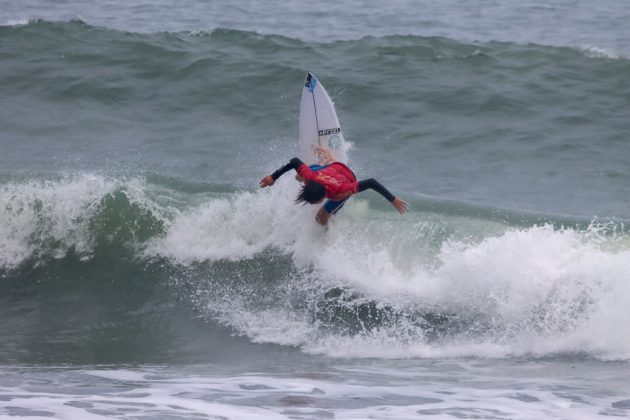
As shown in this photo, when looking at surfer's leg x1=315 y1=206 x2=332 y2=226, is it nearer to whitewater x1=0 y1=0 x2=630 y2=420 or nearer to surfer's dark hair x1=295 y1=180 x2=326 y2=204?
whitewater x1=0 y1=0 x2=630 y2=420

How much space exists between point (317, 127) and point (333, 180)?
1.41 metres

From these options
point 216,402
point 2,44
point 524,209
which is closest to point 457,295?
point 524,209

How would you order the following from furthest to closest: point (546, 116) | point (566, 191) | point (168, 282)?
point (546, 116), point (566, 191), point (168, 282)

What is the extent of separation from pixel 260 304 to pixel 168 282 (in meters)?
1.14

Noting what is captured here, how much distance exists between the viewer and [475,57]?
625 inches

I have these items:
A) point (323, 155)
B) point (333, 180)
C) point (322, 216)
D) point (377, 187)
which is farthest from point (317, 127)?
point (377, 187)

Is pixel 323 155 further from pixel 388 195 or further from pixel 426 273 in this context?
pixel 426 273

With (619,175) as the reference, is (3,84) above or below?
above

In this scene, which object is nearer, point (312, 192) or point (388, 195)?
point (312, 192)

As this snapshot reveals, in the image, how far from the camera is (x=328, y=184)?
28.6ft

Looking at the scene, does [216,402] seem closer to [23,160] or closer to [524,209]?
[524,209]

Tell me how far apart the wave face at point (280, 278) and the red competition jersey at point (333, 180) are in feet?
2.70

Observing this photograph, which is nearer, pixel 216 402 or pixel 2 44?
pixel 216 402

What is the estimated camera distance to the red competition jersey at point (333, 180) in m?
8.65
